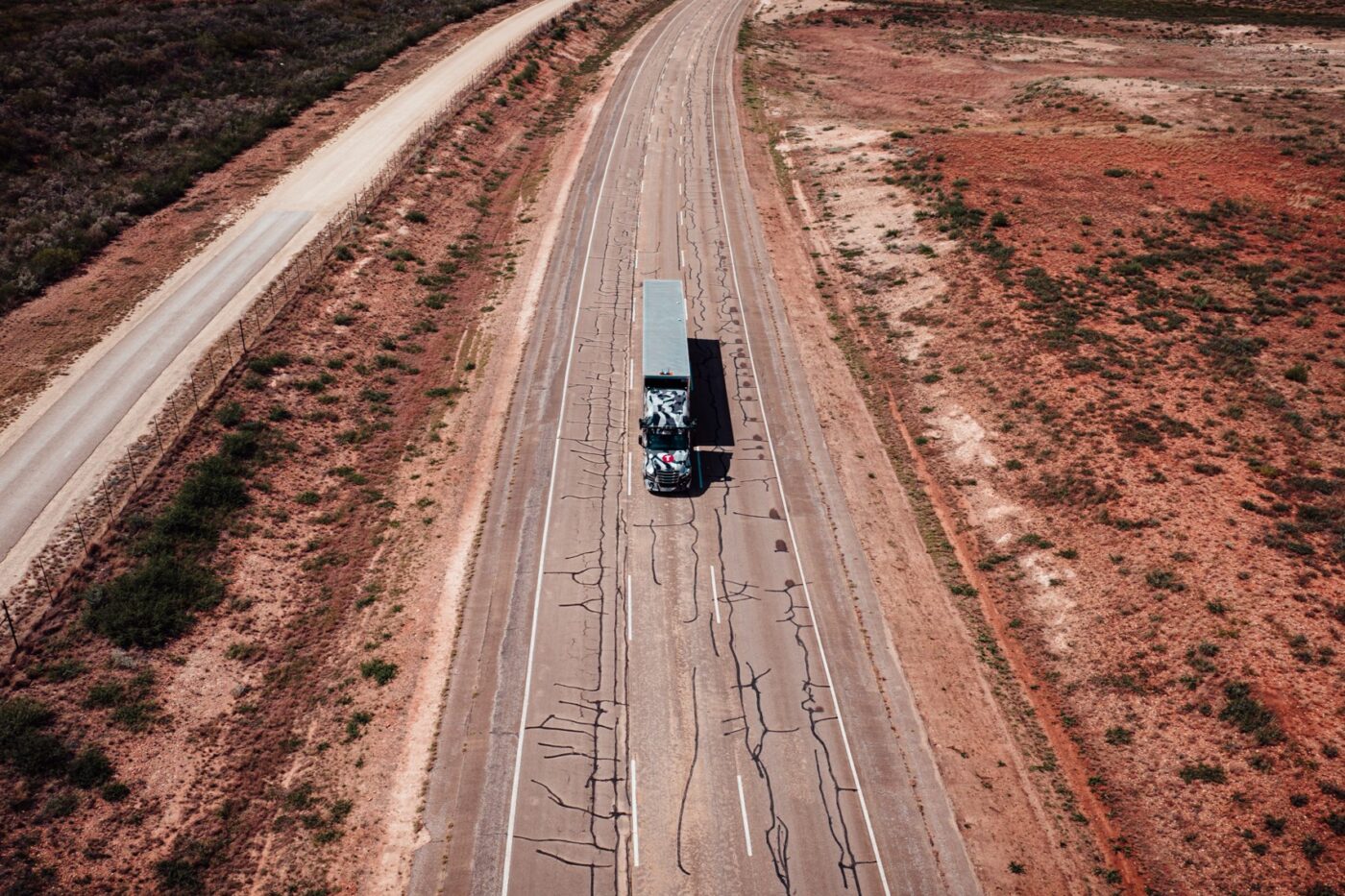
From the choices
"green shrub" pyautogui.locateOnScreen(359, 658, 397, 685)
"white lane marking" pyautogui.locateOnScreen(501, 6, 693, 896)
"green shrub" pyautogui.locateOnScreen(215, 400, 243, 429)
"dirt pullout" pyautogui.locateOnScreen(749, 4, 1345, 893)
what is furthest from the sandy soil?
→ "green shrub" pyautogui.locateOnScreen(215, 400, 243, 429)

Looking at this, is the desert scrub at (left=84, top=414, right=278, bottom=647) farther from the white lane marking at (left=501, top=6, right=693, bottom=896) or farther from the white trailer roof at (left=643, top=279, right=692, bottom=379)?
the white trailer roof at (left=643, top=279, right=692, bottom=379)

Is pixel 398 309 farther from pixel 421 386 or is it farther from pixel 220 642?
pixel 220 642

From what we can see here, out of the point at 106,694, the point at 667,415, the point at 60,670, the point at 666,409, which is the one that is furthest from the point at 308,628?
the point at 666,409

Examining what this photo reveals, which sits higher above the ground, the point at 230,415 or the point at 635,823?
the point at 230,415

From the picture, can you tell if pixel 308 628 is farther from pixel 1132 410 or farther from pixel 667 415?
pixel 1132 410

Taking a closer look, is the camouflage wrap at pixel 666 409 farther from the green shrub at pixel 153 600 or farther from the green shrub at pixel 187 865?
the green shrub at pixel 187 865

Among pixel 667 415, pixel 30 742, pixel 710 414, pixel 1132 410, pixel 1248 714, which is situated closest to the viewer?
pixel 30 742

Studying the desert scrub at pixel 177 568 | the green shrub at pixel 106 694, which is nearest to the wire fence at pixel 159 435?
the desert scrub at pixel 177 568

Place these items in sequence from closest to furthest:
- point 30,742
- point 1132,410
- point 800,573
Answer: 1. point 30,742
2. point 800,573
3. point 1132,410

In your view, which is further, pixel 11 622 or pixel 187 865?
pixel 11 622
